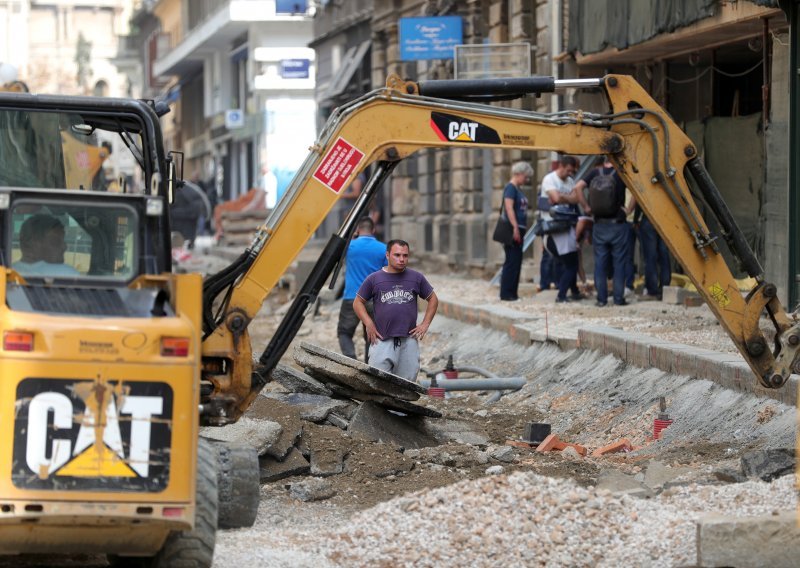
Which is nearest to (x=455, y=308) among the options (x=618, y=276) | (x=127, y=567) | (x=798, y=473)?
(x=618, y=276)

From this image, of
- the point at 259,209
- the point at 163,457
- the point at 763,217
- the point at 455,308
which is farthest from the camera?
the point at 259,209

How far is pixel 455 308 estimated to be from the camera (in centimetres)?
2062

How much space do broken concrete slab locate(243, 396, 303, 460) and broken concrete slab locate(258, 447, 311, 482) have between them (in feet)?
0.13

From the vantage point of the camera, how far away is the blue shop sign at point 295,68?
49.4m

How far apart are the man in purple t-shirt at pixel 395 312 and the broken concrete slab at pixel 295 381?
53 centimetres

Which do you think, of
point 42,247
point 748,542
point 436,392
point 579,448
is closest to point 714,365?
point 579,448

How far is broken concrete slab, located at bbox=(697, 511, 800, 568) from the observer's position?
24.4 feet

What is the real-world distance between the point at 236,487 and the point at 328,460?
3.39 meters

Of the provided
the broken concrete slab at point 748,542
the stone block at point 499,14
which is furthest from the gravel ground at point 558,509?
the stone block at point 499,14

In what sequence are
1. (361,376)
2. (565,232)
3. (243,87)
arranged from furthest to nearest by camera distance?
(243,87), (565,232), (361,376)

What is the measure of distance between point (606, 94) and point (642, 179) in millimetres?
626

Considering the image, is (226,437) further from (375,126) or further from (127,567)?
(127,567)

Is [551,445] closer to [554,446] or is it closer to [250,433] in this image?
[554,446]

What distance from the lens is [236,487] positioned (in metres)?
8.04
